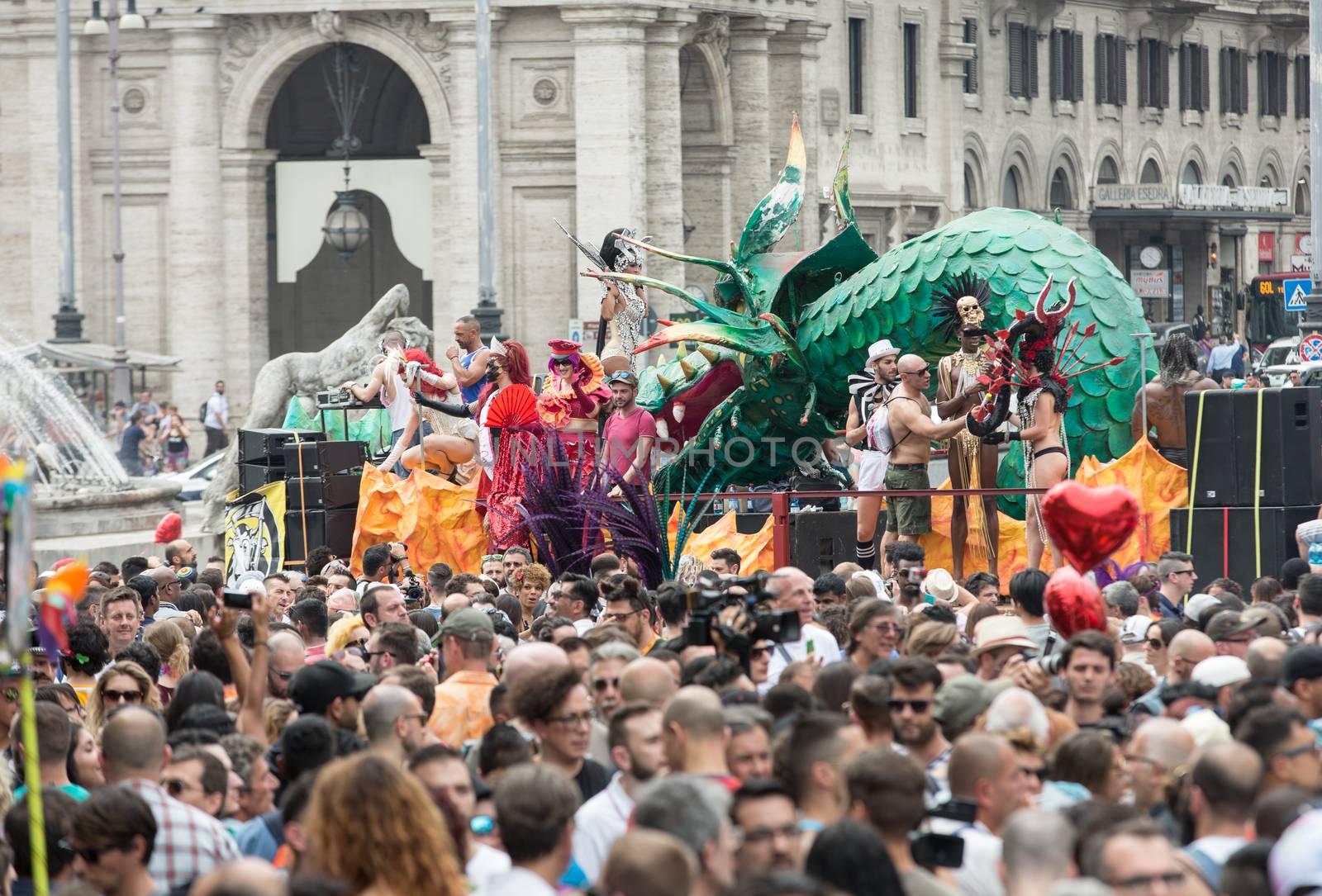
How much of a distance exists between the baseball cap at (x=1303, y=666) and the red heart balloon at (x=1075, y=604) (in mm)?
1381

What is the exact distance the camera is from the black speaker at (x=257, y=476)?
19.7 meters

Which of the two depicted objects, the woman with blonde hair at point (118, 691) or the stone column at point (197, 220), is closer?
the woman with blonde hair at point (118, 691)

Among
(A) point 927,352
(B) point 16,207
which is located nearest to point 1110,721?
(A) point 927,352

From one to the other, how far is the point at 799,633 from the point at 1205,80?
188ft

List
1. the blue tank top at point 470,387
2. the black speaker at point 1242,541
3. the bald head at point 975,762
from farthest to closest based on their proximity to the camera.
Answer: the blue tank top at point 470,387 → the black speaker at point 1242,541 → the bald head at point 975,762

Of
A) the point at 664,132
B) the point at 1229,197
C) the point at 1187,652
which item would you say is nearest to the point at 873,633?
the point at 1187,652

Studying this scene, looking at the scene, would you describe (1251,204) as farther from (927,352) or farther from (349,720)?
(349,720)

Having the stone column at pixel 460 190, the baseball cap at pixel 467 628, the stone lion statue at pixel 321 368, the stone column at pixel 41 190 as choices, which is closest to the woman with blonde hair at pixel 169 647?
the baseball cap at pixel 467 628

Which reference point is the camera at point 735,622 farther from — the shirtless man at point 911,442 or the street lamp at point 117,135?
the street lamp at point 117,135

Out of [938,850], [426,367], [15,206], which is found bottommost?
[938,850]

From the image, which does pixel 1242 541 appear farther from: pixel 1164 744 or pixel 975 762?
pixel 975 762

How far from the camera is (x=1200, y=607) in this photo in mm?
11461

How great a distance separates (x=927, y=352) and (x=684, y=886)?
12.3 metres

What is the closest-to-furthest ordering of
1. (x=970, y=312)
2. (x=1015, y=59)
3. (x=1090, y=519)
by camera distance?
(x=1090, y=519) < (x=970, y=312) < (x=1015, y=59)
